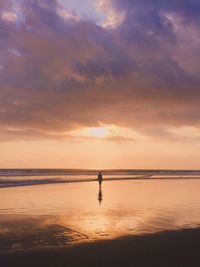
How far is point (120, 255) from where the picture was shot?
12.2 metres

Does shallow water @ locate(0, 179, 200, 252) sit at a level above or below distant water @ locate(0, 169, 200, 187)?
below

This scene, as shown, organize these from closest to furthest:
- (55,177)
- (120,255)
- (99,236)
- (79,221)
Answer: (120,255) → (99,236) → (79,221) → (55,177)

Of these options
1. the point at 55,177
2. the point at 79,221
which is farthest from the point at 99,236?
the point at 55,177

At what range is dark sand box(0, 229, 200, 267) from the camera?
11203 millimetres

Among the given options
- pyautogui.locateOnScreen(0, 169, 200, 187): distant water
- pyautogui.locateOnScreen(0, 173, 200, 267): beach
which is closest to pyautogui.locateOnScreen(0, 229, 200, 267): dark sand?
pyautogui.locateOnScreen(0, 173, 200, 267): beach

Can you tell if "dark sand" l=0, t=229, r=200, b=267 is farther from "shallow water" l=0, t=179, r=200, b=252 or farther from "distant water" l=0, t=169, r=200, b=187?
"distant water" l=0, t=169, r=200, b=187

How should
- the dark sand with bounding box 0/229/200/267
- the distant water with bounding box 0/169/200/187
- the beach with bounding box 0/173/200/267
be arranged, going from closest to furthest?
the dark sand with bounding box 0/229/200/267, the beach with bounding box 0/173/200/267, the distant water with bounding box 0/169/200/187

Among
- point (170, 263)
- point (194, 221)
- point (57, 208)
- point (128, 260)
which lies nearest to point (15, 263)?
point (128, 260)

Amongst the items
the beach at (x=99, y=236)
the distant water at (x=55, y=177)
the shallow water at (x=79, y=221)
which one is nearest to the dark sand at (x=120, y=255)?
the beach at (x=99, y=236)

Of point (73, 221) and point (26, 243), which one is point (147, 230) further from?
point (26, 243)

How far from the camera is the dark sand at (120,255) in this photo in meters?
11.2

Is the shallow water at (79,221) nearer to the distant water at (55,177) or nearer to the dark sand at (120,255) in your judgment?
the dark sand at (120,255)

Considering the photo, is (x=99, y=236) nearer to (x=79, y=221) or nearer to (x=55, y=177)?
(x=79, y=221)

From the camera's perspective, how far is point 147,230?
16.1m
